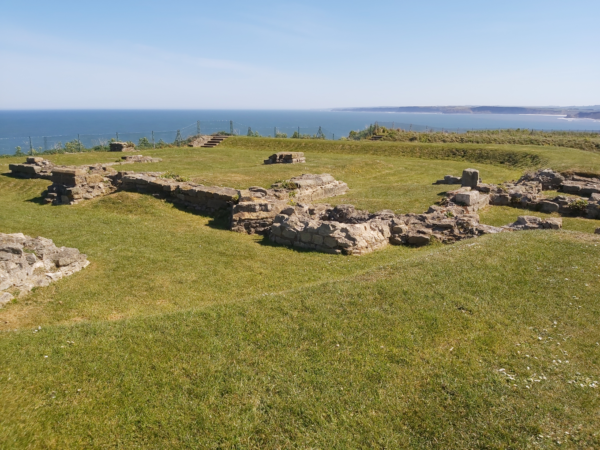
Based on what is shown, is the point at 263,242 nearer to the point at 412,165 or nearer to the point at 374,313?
the point at 374,313

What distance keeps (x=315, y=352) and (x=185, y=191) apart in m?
14.8

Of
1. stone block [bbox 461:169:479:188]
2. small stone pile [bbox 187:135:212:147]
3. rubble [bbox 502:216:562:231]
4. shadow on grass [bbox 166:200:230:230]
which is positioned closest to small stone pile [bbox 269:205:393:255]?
shadow on grass [bbox 166:200:230:230]

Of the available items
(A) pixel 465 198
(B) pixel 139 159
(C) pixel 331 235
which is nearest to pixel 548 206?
(A) pixel 465 198

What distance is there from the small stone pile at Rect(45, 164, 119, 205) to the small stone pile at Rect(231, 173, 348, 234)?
29.5ft

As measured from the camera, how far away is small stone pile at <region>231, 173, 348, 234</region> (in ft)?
54.0

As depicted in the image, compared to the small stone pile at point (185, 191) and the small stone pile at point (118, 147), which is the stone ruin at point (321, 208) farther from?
the small stone pile at point (118, 147)

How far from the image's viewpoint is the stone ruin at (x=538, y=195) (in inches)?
764

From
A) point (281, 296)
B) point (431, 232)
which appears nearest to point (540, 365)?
point (281, 296)

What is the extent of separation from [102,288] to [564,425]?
35.3 ft

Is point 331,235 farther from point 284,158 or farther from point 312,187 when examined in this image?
point 284,158

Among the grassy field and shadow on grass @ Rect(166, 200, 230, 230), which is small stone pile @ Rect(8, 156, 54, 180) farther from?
the grassy field

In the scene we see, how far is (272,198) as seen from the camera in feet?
63.9

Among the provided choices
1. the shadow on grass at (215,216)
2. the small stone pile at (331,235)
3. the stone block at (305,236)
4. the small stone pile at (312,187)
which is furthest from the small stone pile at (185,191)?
the stone block at (305,236)

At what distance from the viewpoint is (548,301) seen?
864 cm
